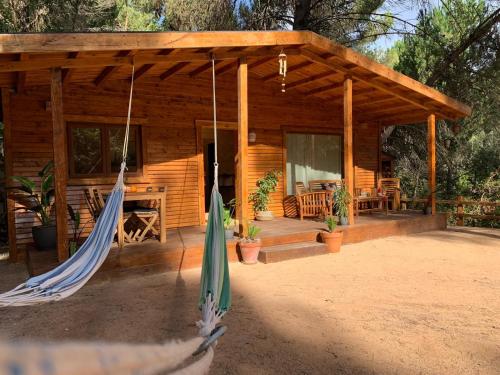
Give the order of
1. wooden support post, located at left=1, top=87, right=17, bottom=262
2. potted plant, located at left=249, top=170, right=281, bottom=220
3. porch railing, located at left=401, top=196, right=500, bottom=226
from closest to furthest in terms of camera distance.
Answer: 1. wooden support post, located at left=1, top=87, right=17, bottom=262
2. potted plant, located at left=249, top=170, right=281, bottom=220
3. porch railing, located at left=401, top=196, right=500, bottom=226

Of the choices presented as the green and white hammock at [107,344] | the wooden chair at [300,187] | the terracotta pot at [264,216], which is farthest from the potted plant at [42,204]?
the wooden chair at [300,187]

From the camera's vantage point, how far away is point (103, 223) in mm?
4043

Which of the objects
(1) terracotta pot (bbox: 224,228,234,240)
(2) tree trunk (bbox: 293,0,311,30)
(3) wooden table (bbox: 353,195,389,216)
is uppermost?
(2) tree trunk (bbox: 293,0,311,30)

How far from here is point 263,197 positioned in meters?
8.12

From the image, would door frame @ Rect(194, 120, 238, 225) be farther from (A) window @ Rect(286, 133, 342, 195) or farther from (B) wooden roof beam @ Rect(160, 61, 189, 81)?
(A) window @ Rect(286, 133, 342, 195)

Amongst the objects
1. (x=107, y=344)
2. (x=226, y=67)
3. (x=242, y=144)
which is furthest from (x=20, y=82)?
(x=107, y=344)

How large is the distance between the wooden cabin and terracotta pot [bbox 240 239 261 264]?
0.37 meters

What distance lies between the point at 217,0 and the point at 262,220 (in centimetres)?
585

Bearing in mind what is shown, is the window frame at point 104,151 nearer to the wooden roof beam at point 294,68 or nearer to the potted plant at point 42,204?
the potted plant at point 42,204

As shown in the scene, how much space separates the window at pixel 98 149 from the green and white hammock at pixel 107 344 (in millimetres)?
2630

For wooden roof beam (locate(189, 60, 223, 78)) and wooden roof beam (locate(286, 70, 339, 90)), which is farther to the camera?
wooden roof beam (locate(286, 70, 339, 90))

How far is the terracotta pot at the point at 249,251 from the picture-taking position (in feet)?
17.9

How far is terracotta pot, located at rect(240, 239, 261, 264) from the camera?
5.46 metres

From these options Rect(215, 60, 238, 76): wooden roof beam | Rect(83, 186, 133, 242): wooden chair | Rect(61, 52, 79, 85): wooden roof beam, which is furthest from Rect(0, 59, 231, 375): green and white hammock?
Rect(215, 60, 238, 76): wooden roof beam
